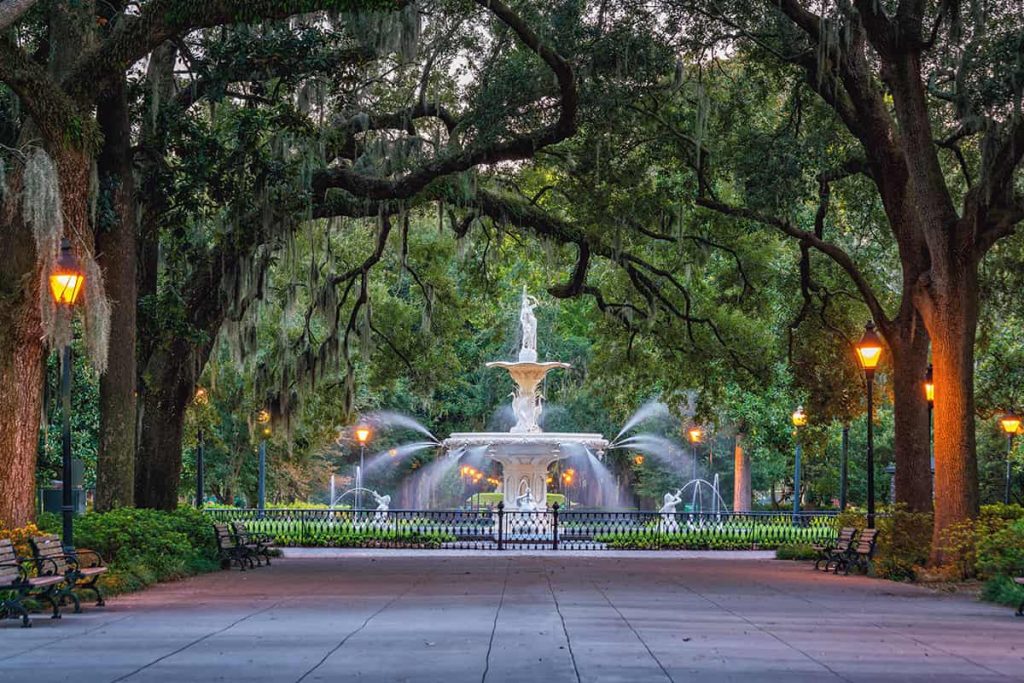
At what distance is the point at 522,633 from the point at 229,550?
1239cm

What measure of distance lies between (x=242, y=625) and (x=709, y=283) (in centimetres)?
2321

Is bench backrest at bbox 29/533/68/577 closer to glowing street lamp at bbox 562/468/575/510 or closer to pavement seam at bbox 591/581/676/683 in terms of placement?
pavement seam at bbox 591/581/676/683

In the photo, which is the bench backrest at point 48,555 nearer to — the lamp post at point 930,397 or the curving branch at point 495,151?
the curving branch at point 495,151

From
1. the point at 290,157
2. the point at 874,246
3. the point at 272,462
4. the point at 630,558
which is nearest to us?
the point at 290,157

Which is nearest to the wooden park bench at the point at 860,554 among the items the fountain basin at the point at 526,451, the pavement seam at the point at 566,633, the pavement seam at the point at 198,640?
the pavement seam at the point at 566,633

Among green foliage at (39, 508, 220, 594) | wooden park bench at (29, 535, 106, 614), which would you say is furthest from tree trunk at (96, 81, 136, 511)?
wooden park bench at (29, 535, 106, 614)

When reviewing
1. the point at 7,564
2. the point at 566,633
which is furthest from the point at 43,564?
the point at 566,633

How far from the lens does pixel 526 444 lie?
3878 cm

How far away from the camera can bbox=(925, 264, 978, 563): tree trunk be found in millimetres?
19766

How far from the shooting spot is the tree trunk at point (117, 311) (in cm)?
2072

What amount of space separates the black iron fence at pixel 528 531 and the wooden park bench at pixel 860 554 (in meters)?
10.6

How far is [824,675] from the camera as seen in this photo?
10070 mm

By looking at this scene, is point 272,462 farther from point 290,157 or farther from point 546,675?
point 546,675

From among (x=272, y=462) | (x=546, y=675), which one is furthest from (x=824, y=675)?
(x=272, y=462)
